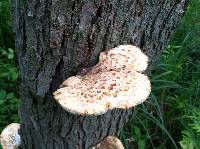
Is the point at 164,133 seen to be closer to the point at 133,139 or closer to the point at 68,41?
the point at 133,139

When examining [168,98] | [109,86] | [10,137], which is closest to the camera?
[109,86]

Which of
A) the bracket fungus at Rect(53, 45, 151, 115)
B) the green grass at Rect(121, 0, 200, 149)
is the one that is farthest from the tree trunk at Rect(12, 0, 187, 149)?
the green grass at Rect(121, 0, 200, 149)

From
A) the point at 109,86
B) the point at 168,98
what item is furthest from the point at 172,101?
the point at 109,86

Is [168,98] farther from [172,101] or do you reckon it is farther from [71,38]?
[71,38]

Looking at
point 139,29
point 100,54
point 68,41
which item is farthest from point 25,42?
point 139,29

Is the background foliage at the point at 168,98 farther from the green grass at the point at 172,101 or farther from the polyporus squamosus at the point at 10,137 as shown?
the polyporus squamosus at the point at 10,137
